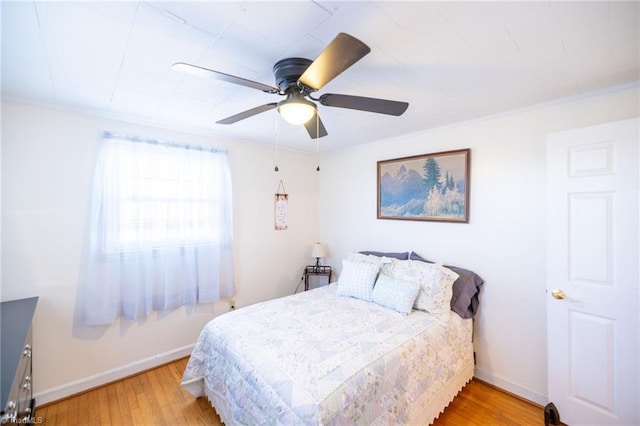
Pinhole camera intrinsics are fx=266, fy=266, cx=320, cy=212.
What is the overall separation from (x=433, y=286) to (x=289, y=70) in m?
2.04

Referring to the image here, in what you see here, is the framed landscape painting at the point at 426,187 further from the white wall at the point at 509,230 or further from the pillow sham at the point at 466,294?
the pillow sham at the point at 466,294

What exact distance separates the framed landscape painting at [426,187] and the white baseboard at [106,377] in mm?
2752

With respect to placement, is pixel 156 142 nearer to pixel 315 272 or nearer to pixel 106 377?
pixel 106 377

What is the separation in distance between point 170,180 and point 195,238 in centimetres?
65

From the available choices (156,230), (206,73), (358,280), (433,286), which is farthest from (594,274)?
(156,230)

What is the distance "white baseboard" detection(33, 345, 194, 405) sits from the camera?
2.16 m

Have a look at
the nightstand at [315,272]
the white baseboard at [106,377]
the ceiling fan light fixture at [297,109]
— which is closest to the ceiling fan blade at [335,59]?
the ceiling fan light fixture at [297,109]

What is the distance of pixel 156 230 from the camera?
2.62m

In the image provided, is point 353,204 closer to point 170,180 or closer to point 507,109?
point 507,109

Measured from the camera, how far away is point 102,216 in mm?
2342

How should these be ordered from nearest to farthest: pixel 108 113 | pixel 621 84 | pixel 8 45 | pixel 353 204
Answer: pixel 8 45
pixel 621 84
pixel 108 113
pixel 353 204

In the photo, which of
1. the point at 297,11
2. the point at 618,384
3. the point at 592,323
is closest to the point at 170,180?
the point at 297,11

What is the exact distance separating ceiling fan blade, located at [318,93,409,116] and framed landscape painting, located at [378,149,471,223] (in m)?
1.37

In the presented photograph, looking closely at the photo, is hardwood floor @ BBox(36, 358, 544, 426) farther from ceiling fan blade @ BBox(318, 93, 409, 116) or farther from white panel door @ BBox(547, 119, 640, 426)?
ceiling fan blade @ BBox(318, 93, 409, 116)
